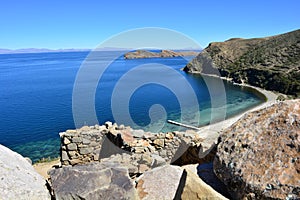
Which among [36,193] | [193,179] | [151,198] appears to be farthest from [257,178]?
[36,193]

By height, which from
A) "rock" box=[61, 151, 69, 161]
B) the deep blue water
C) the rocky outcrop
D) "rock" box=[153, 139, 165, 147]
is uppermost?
the rocky outcrop

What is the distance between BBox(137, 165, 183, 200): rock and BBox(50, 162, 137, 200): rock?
511 millimetres

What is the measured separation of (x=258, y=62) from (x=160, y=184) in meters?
90.0

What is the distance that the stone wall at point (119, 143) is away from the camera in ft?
30.6

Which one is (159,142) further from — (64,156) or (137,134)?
(64,156)

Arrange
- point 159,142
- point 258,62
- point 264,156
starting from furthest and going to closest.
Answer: point 258,62 < point 159,142 < point 264,156

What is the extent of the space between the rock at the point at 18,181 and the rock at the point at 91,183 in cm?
21

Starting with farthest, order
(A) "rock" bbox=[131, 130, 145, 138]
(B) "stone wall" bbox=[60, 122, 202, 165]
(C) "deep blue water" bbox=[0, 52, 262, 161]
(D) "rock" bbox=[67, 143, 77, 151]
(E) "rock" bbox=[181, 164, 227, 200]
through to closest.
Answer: (C) "deep blue water" bbox=[0, 52, 262, 161] → (D) "rock" bbox=[67, 143, 77, 151] → (A) "rock" bbox=[131, 130, 145, 138] → (B) "stone wall" bbox=[60, 122, 202, 165] → (E) "rock" bbox=[181, 164, 227, 200]

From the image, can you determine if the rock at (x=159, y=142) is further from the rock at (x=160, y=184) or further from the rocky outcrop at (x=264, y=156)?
the rocky outcrop at (x=264, y=156)

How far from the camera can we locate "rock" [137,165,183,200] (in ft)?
14.7

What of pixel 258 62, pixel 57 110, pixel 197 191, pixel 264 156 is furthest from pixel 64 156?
pixel 258 62

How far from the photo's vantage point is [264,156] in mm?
3682

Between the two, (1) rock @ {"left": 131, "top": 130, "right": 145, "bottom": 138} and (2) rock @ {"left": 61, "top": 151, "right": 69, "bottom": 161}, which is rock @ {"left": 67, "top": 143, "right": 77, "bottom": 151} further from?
(1) rock @ {"left": 131, "top": 130, "right": 145, "bottom": 138}

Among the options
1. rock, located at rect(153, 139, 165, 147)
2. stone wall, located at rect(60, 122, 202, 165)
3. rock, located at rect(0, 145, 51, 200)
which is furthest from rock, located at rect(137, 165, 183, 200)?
rock, located at rect(153, 139, 165, 147)
